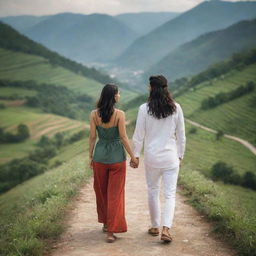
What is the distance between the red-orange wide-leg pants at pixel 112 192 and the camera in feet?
21.4

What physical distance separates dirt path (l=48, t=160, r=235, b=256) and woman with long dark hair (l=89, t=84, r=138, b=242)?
351 mm

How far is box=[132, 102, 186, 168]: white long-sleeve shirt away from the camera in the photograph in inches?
246

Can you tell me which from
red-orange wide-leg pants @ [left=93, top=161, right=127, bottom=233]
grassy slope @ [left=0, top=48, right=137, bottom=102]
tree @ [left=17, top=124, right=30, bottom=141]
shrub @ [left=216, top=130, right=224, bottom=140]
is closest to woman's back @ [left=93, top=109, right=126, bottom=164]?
red-orange wide-leg pants @ [left=93, top=161, right=127, bottom=233]

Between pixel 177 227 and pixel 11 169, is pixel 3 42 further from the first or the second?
pixel 177 227

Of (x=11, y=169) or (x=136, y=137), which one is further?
(x=11, y=169)

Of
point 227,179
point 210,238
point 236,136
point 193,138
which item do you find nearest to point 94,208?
point 210,238

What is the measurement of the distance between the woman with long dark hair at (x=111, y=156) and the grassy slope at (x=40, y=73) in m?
132

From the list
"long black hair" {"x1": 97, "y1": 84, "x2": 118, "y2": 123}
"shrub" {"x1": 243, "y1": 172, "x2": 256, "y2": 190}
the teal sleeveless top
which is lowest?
"shrub" {"x1": 243, "y1": 172, "x2": 256, "y2": 190}

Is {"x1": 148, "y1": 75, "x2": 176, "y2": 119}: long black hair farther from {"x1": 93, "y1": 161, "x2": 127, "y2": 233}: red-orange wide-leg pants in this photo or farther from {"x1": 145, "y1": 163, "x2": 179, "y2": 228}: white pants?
{"x1": 93, "y1": 161, "x2": 127, "y2": 233}: red-orange wide-leg pants

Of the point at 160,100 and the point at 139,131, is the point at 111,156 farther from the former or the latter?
the point at 160,100

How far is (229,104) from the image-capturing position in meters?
77.0

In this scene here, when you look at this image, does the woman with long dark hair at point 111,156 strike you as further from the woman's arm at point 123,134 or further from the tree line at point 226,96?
the tree line at point 226,96

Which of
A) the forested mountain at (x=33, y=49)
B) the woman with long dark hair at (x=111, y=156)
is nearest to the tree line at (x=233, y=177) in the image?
the woman with long dark hair at (x=111, y=156)

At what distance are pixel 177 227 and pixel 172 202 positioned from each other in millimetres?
1346
